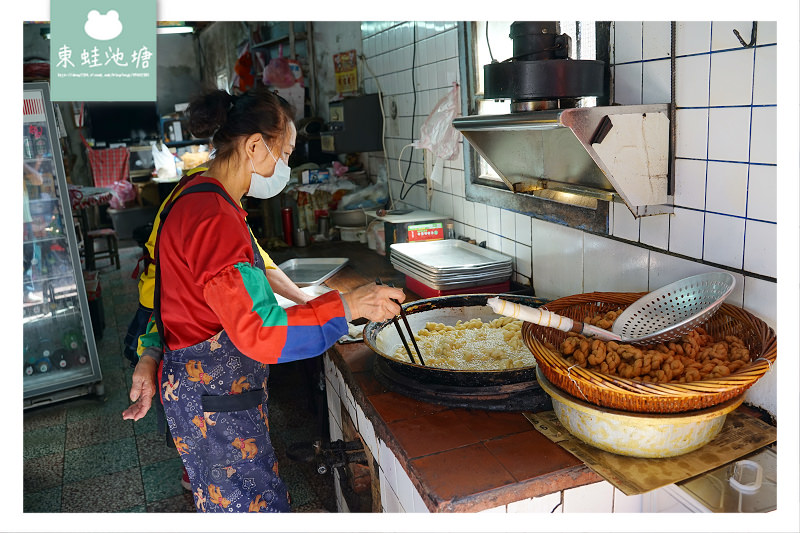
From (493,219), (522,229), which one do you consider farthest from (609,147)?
(493,219)

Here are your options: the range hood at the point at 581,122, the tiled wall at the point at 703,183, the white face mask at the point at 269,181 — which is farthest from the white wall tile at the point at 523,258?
the white face mask at the point at 269,181

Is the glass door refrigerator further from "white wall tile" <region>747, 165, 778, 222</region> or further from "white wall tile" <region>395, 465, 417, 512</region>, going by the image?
"white wall tile" <region>747, 165, 778, 222</region>

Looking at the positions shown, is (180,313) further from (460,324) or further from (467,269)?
(467,269)

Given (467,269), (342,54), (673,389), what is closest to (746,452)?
(673,389)

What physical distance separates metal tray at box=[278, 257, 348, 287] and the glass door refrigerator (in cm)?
170

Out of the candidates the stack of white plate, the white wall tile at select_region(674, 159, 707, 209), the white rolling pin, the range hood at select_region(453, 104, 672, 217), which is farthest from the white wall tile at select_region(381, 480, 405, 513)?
the white wall tile at select_region(674, 159, 707, 209)

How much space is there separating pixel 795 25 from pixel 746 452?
3.41ft

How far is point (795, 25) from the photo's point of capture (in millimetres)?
1304

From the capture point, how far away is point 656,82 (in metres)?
2.01

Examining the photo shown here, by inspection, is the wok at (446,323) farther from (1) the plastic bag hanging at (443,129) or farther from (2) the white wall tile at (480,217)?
(1) the plastic bag hanging at (443,129)

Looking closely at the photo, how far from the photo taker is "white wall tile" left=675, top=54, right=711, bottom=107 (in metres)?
1.83

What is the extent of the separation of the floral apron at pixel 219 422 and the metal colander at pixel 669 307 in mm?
1193

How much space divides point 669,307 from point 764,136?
532mm

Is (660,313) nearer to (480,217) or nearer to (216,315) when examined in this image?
(216,315)
